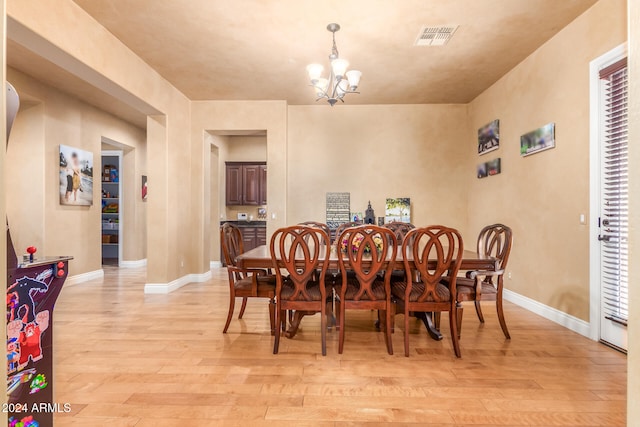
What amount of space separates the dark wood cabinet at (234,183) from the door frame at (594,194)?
587cm

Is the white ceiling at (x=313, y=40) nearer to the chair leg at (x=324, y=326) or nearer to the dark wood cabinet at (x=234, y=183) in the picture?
the dark wood cabinet at (x=234, y=183)

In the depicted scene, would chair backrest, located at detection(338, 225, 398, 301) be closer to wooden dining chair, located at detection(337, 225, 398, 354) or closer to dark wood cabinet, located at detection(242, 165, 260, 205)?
wooden dining chair, located at detection(337, 225, 398, 354)

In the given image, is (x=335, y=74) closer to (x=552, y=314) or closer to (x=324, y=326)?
(x=324, y=326)

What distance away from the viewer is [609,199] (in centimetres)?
279

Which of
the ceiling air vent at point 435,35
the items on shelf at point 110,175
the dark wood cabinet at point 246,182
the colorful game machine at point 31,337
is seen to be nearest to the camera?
the colorful game machine at point 31,337

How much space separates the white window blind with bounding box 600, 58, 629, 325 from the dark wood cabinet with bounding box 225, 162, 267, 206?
5614 millimetres

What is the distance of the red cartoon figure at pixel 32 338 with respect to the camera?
4.17 feet

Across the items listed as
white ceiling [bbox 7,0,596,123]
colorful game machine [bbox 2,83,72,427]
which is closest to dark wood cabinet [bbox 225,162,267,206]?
white ceiling [bbox 7,0,596,123]

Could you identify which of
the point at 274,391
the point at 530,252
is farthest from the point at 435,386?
the point at 530,252

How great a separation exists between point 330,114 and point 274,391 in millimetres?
4543

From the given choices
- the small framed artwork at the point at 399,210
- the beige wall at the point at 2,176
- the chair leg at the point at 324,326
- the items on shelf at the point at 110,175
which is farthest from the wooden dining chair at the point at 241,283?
the items on shelf at the point at 110,175

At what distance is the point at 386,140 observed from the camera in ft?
18.4

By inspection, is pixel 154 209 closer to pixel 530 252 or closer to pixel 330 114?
pixel 330 114

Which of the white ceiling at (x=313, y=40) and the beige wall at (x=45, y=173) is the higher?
the white ceiling at (x=313, y=40)
